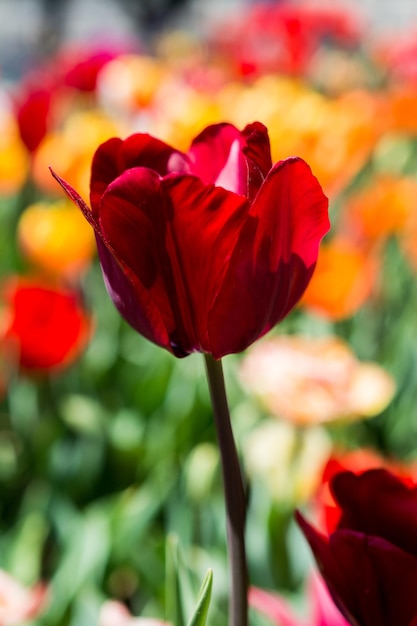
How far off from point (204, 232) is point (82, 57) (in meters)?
1.69

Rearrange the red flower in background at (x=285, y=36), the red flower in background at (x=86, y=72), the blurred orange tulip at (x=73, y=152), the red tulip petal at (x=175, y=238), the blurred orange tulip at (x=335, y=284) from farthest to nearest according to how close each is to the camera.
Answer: the red flower in background at (x=285, y=36) → the red flower in background at (x=86, y=72) → the blurred orange tulip at (x=73, y=152) → the blurred orange tulip at (x=335, y=284) → the red tulip petal at (x=175, y=238)

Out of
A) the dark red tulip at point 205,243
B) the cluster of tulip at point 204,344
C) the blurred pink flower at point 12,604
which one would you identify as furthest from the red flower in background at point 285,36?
the dark red tulip at point 205,243

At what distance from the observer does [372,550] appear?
11.8 inches

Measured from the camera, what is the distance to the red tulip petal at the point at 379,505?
0.32 metres

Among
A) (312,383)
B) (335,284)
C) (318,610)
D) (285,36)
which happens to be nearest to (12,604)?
(318,610)

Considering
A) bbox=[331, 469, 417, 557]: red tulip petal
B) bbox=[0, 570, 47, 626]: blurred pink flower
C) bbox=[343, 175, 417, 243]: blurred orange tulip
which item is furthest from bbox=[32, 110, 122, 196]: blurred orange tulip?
bbox=[331, 469, 417, 557]: red tulip petal

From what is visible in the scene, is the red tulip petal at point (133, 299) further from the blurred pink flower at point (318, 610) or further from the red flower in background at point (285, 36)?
the red flower in background at point (285, 36)

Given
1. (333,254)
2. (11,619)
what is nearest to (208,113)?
(333,254)

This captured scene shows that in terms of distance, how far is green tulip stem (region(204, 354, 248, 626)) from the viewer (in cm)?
29

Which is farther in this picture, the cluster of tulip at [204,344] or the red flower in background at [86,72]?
the red flower in background at [86,72]

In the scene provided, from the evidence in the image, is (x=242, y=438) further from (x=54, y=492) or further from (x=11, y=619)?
(x=11, y=619)

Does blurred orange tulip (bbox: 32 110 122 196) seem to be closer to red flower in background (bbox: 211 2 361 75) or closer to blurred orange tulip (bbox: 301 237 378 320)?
blurred orange tulip (bbox: 301 237 378 320)

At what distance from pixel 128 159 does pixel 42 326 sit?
0.67 m

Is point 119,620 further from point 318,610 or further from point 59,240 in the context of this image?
point 59,240
